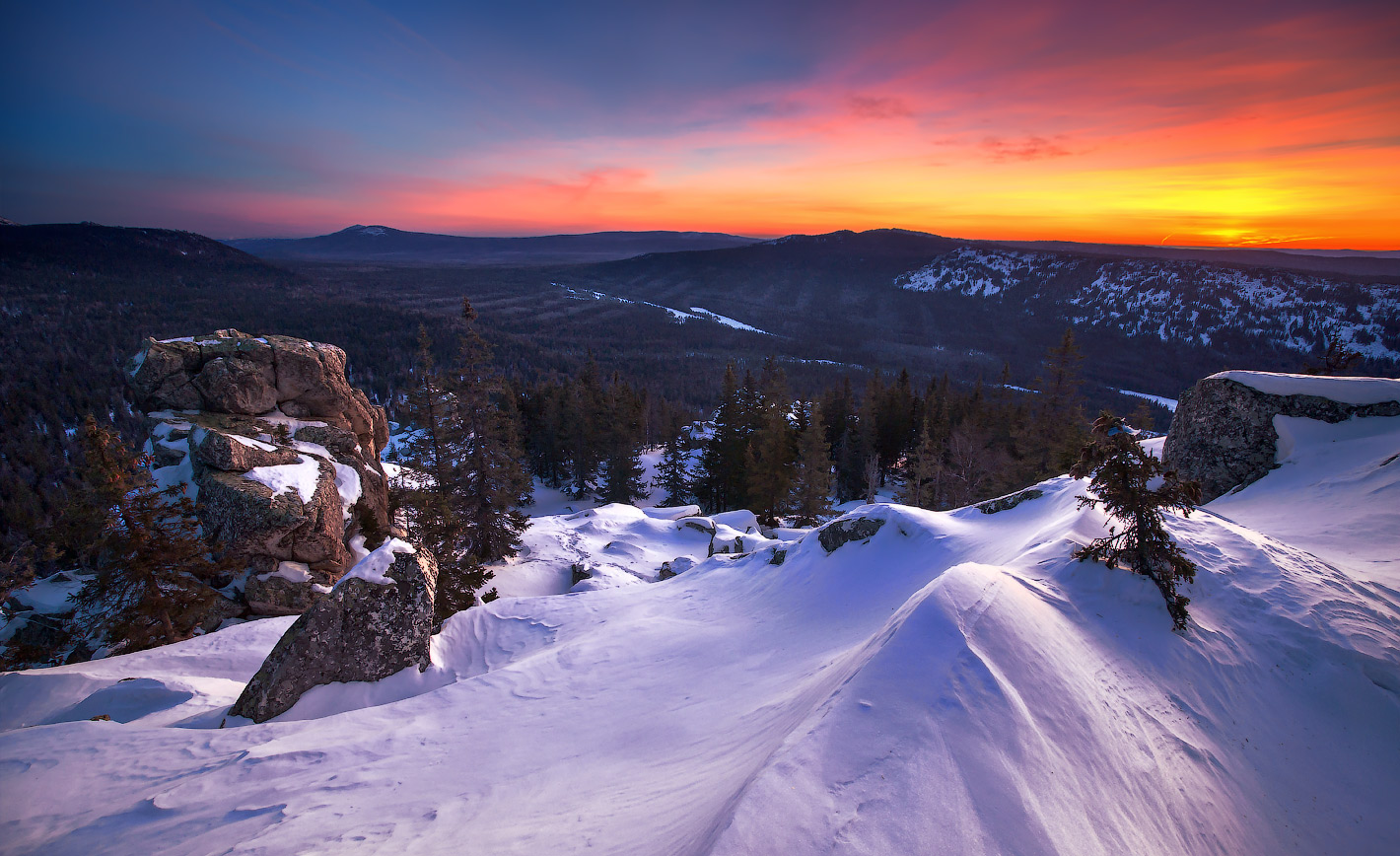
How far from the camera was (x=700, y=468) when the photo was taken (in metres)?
40.3

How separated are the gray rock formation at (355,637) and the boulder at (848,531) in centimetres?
905

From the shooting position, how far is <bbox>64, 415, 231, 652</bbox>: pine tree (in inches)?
480

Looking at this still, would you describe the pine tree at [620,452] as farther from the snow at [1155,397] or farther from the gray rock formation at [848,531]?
the snow at [1155,397]

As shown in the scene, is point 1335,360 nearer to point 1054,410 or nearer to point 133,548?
point 1054,410

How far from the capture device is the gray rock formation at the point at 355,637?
818cm

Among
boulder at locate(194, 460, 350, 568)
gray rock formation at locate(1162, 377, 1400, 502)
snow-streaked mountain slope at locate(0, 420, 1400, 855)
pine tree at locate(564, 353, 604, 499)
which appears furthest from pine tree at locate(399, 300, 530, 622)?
gray rock formation at locate(1162, 377, 1400, 502)

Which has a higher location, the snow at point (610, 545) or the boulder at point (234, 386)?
the boulder at point (234, 386)

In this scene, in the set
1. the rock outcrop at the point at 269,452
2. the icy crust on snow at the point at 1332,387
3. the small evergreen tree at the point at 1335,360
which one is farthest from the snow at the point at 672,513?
the small evergreen tree at the point at 1335,360

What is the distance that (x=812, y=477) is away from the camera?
29656 mm

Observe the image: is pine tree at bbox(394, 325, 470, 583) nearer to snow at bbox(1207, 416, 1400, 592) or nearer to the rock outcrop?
the rock outcrop

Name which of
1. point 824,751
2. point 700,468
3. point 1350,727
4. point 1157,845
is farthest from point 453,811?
point 700,468

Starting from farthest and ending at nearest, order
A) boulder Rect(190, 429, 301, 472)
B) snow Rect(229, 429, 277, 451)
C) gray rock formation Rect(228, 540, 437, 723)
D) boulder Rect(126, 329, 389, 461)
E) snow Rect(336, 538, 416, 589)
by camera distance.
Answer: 1. boulder Rect(126, 329, 389, 461)
2. snow Rect(229, 429, 277, 451)
3. boulder Rect(190, 429, 301, 472)
4. snow Rect(336, 538, 416, 589)
5. gray rock formation Rect(228, 540, 437, 723)

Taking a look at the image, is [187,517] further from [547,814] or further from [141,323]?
[141,323]

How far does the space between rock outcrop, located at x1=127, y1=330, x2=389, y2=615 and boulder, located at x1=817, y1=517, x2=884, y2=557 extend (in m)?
15.1
